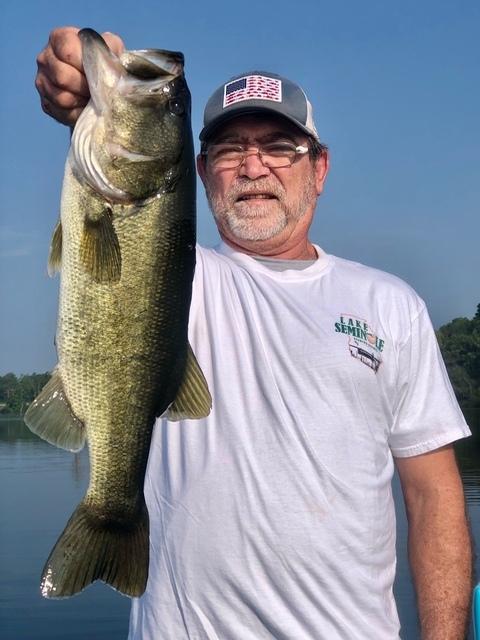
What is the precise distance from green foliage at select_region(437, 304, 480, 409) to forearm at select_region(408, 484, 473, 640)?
2594 inches

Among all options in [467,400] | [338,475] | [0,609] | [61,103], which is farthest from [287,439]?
[467,400]

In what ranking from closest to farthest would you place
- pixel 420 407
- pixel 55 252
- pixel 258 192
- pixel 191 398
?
pixel 55 252 < pixel 191 398 < pixel 420 407 < pixel 258 192

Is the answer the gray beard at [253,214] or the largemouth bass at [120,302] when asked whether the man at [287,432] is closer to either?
the gray beard at [253,214]

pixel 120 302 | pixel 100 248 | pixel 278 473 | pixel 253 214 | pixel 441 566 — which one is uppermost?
pixel 253 214

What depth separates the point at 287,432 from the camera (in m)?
3.14

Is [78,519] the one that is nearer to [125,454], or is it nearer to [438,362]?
[125,454]

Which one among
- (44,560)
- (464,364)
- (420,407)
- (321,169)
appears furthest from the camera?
(464,364)

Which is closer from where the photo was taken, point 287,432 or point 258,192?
point 287,432

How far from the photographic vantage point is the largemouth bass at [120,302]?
2572mm

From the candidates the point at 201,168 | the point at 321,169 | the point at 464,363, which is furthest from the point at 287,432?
the point at 464,363

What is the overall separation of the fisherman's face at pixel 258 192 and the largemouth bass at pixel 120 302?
92 centimetres

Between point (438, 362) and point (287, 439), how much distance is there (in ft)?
2.94

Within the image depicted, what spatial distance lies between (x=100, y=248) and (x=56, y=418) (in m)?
0.57

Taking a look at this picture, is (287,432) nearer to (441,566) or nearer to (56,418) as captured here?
(56,418)
